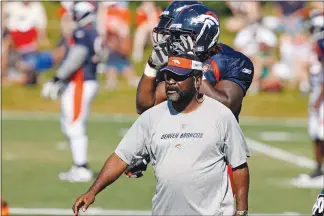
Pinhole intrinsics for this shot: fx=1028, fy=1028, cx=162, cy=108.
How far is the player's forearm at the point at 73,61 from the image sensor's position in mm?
14250

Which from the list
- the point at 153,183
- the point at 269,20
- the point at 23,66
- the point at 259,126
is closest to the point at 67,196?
the point at 153,183

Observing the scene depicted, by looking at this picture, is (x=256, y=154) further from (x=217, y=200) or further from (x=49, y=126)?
(x=217, y=200)

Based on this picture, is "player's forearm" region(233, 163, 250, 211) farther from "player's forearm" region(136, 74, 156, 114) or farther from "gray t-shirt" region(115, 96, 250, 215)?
"player's forearm" region(136, 74, 156, 114)

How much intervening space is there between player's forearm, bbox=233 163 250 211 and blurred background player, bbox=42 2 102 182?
788 centimetres

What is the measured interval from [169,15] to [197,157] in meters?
1.31

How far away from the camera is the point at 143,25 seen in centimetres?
2578

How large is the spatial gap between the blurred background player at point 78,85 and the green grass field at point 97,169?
0.50m

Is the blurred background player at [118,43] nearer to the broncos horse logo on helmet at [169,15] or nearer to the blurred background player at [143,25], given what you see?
the blurred background player at [143,25]

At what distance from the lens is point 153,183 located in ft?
45.4

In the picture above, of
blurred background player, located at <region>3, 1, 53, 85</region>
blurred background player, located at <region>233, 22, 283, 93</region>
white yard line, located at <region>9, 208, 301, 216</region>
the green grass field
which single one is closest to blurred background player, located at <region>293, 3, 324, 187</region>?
the green grass field

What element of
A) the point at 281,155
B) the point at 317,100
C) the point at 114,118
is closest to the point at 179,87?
the point at 317,100

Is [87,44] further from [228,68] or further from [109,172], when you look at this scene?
[109,172]

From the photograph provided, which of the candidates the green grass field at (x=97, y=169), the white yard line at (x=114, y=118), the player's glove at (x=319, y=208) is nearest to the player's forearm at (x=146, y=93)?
the player's glove at (x=319, y=208)

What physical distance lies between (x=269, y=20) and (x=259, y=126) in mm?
6060
